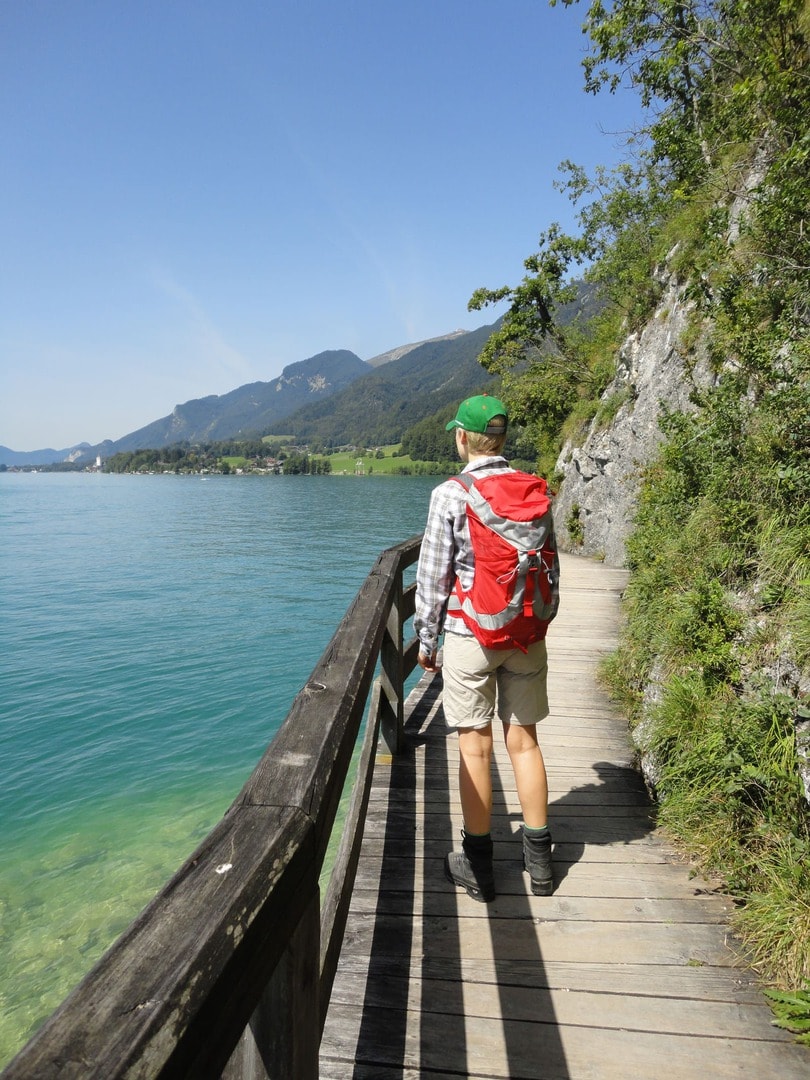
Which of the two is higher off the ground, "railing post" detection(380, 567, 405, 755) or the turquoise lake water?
"railing post" detection(380, 567, 405, 755)

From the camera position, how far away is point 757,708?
322 centimetres

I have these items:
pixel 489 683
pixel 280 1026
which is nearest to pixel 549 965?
pixel 489 683

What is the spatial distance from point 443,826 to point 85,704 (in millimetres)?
10502

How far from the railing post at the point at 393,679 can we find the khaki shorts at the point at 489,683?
4.29ft

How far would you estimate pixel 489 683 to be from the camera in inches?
113

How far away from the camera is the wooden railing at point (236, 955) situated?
24.8 inches

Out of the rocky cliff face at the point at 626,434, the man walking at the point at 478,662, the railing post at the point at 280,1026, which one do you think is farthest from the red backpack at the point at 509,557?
the rocky cliff face at the point at 626,434

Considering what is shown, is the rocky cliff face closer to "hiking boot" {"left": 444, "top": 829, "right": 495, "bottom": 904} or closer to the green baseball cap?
the green baseball cap

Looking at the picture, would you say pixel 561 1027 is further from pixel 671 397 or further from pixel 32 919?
pixel 671 397

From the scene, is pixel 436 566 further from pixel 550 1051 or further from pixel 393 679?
pixel 550 1051

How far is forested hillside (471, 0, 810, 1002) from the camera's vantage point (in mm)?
2973

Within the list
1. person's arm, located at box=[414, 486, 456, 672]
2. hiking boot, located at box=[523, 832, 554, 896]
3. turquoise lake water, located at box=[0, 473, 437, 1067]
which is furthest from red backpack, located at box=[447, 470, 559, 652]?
turquoise lake water, located at box=[0, 473, 437, 1067]

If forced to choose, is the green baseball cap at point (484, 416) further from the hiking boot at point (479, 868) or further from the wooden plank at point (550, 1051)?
the wooden plank at point (550, 1051)

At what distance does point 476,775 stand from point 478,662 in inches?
22.1
